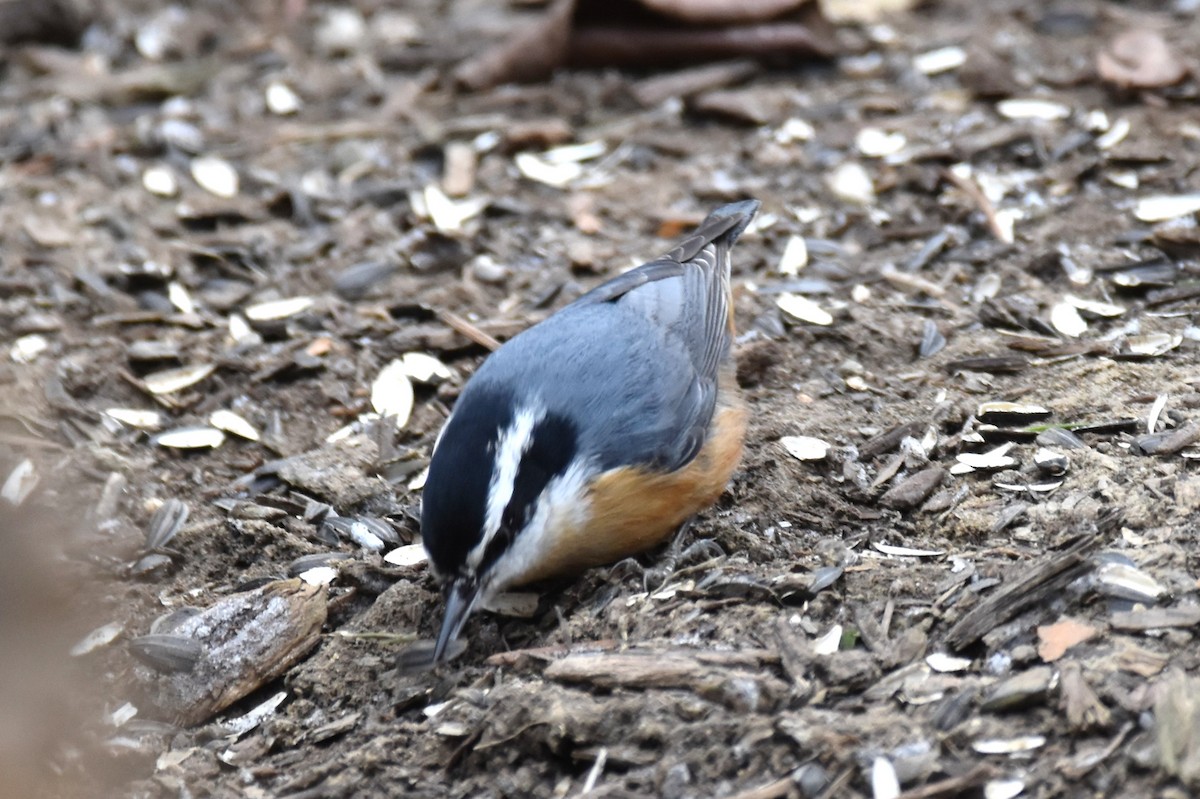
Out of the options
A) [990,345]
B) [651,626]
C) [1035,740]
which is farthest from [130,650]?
[990,345]

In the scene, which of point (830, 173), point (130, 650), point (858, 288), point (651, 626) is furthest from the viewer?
point (830, 173)

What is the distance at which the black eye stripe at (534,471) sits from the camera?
11.9ft

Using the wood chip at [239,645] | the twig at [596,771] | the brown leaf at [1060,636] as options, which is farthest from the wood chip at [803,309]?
the twig at [596,771]

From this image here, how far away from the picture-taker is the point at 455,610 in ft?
11.8

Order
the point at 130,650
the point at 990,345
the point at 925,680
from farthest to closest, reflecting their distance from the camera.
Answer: the point at 990,345 → the point at 130,650 → the point at 925,680

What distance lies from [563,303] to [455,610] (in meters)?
2.25

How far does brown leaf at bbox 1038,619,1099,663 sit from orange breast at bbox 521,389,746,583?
1.16 metres

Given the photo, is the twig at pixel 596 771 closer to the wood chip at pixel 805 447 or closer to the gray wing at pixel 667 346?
the gray wing at pixel 667 346

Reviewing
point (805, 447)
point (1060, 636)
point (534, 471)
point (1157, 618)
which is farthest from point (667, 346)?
point (1157, 618)

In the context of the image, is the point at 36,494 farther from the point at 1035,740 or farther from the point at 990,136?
the point at 990,136

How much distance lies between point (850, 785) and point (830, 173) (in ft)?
12.7

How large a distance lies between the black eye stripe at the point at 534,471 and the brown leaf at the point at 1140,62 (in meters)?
4.06

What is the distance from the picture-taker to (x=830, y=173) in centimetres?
630

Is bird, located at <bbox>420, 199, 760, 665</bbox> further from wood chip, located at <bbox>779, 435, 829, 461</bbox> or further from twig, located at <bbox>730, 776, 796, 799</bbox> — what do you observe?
twig, located at <bbox>730, 776, 796, 799</bbox>
